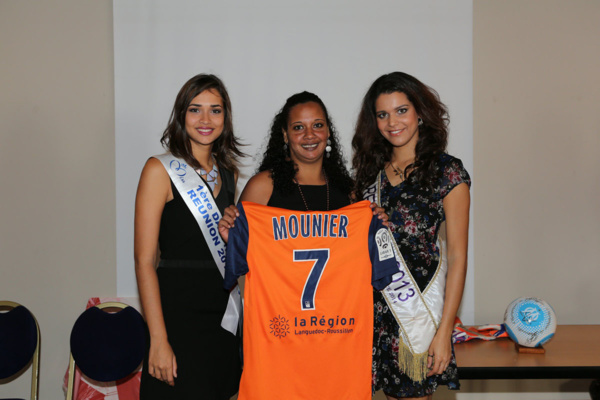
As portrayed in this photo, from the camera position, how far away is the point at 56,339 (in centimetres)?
383

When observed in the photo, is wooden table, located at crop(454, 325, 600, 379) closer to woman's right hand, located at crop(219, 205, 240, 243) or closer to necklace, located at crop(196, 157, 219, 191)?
woman's right hand, located at crop(219, 205, 240, 243)

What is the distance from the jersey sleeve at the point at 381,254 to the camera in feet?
7.32

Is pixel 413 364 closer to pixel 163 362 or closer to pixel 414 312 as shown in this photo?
pixel 414 312

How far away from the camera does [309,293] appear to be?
2.24m

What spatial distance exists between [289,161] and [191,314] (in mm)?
854

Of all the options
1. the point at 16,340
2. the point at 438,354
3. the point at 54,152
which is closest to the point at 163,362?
the point at 438,354

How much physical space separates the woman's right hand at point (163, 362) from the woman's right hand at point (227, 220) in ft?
1.63

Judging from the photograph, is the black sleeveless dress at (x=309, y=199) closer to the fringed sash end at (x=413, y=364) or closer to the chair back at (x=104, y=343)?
the fringed sash end at (x=413, y=364)

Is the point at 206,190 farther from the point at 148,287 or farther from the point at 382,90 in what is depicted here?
the point at 382,90

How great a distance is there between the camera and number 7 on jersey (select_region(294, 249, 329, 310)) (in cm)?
224

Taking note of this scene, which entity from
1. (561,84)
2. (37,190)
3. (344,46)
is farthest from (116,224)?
(561,84)

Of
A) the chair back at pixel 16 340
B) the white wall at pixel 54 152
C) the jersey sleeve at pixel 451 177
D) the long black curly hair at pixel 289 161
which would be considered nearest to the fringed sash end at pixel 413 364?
the jersey sleeve at pixel 451 177

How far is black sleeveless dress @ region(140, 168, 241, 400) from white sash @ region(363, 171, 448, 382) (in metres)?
0.73

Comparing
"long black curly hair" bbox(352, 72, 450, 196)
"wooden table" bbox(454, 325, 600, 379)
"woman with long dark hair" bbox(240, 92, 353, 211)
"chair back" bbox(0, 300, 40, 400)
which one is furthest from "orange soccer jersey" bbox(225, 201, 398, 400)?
"chair back" bbox(0, 300, 40, 400)
